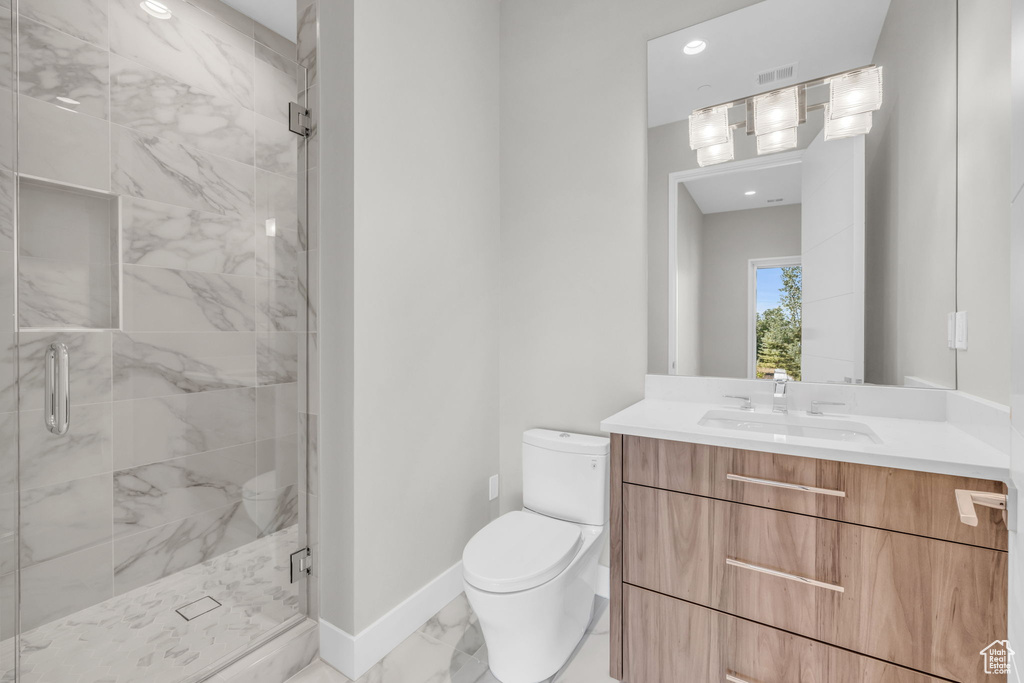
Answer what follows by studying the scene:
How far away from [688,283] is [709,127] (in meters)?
0.61

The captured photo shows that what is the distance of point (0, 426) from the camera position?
3.76 feet

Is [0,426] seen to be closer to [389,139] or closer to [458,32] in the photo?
[389,139]

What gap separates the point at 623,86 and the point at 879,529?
177 centimetres

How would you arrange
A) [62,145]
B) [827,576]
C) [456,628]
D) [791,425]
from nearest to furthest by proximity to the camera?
1. [827,576]
2. [62,145]
3. [791,425]
4. [456,628]

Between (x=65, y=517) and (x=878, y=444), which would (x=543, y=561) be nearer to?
(x=878, y=444)

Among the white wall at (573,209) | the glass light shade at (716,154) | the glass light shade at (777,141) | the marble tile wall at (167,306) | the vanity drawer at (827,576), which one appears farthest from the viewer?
the white wall at (573,209)

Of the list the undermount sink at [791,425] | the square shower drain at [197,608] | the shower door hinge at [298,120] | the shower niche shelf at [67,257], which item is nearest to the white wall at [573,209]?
the undermount sink at [791,425]

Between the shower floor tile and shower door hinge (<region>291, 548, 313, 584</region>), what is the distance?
2 cm

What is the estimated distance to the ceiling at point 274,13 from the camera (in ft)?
5.24

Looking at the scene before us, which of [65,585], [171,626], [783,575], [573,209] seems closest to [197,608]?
[171,626]

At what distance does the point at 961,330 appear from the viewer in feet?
4.38

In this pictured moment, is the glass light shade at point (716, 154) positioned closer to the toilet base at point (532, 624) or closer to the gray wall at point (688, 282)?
the gray wall at point (688, 282)

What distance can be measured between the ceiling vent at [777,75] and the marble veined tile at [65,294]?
2.24 metres

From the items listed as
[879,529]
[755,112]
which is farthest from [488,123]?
[879,529]
